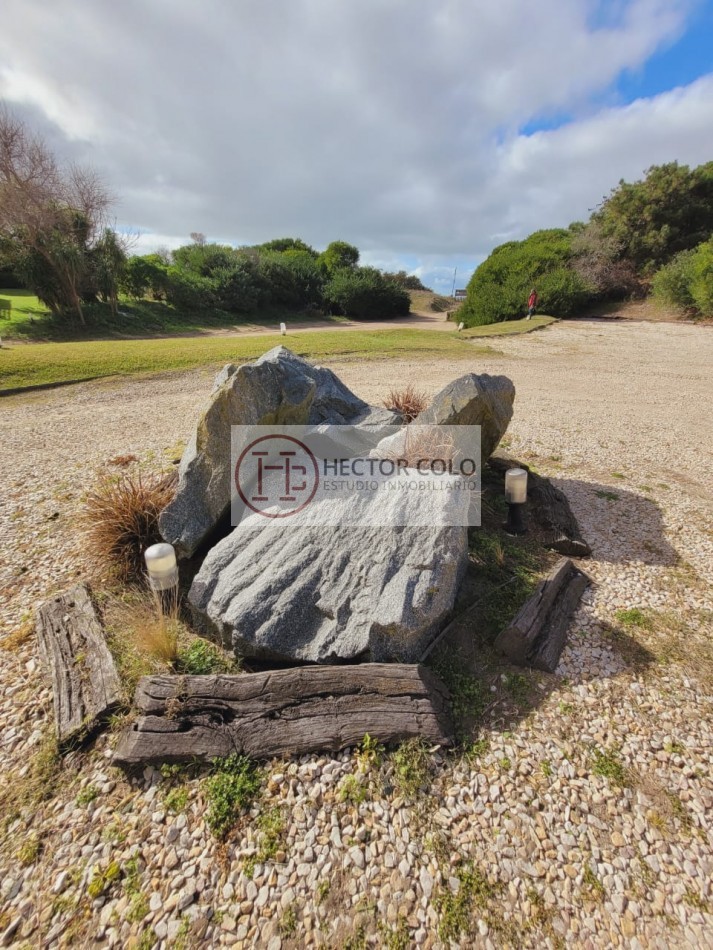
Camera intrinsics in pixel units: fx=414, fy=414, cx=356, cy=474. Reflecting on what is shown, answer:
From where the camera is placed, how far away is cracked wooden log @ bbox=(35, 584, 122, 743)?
2318 millimetres

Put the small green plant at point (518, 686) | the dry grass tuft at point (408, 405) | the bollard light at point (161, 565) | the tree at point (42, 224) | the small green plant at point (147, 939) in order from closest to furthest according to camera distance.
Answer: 1. the small green plant at point (147, 939)
2. the small green plant at point (518, 686)
3. the bollard light at point (161, 565)
4. the dry grass tuft at point (408, 405)
5. the tree at point (42, 224)

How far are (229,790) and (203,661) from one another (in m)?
0.88

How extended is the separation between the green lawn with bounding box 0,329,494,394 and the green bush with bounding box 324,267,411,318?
38.9 ft

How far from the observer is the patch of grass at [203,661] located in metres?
2.68

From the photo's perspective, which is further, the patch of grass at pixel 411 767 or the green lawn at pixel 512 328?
the green lawn at pixel 512 328

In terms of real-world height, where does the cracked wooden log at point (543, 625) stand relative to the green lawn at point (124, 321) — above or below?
below

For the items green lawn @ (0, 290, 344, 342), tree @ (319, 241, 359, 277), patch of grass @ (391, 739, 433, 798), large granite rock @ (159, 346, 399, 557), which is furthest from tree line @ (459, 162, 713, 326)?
patch of grass @ (391, 739, 433, 798)

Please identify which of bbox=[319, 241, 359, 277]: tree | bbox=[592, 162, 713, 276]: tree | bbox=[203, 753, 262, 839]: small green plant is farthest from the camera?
bbox=[319, 241, 359, 277]: tree

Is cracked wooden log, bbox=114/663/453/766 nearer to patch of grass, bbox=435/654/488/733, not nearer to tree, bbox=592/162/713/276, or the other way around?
patch of grass, bbox=435/654/488/733

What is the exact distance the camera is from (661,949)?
152 centimetres

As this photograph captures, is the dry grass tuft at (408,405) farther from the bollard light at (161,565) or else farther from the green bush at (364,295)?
the green bush at (364,295)

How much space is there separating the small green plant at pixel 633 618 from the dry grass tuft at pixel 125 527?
375cm

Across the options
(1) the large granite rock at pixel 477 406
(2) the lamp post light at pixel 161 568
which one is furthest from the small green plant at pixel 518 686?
(1) the large granite rock at pixel 477 406

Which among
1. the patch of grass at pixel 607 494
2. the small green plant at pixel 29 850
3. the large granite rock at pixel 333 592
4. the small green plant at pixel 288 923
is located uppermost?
the large granite rock at pixel 333 592
